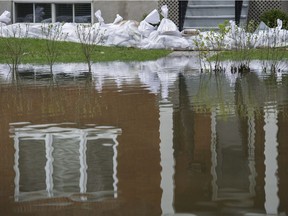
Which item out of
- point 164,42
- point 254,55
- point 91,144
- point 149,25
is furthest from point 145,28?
point 91,144

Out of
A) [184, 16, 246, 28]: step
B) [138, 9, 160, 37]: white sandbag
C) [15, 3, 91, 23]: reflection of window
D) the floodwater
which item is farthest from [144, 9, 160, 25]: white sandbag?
the floodwater

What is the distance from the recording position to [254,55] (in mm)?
20219

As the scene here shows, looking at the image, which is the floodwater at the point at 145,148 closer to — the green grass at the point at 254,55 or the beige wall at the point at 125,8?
the green grass at the point at 254,55

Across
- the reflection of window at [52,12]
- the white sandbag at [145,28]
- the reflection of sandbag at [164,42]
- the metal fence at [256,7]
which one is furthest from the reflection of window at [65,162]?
the reflection of window at [52,12]

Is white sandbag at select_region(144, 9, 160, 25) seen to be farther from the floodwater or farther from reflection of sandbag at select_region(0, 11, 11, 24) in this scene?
the floodwater

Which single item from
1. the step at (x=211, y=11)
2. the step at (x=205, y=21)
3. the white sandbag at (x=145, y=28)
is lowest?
the white sandbag at (x=145, y=28)

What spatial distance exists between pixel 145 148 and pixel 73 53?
14139 mm

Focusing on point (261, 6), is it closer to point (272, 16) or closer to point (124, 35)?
point (272, 16)

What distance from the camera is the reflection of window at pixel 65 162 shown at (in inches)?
281

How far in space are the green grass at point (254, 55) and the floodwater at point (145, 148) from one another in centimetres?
233

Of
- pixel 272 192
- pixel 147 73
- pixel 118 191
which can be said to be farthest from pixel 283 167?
pixel 147 73

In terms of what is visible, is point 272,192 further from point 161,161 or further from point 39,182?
point 39,182

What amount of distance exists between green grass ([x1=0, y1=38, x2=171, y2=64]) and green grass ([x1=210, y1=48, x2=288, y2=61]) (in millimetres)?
2586

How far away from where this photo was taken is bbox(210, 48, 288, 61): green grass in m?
17.4
